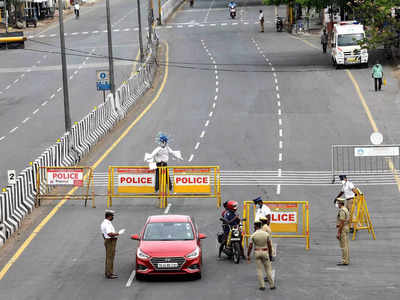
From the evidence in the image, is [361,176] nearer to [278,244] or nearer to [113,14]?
[278,244]

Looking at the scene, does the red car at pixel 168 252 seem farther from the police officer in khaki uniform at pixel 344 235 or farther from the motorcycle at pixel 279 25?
the motorcycle at pixel 279 25

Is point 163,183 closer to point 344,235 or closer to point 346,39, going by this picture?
point 344,235

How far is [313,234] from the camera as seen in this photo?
24.7 metres

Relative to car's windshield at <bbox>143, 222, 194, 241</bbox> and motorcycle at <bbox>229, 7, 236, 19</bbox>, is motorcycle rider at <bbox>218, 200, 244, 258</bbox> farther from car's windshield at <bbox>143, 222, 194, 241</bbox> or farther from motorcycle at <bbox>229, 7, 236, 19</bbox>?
motorcycle at <bbox>229, 7, 236, 19</bbox>

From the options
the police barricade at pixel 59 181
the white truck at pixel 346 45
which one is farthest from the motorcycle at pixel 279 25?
the police barricade at pixel 59 181

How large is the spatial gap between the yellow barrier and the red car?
5.41 meters

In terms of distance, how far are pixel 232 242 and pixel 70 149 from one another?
47.9ft

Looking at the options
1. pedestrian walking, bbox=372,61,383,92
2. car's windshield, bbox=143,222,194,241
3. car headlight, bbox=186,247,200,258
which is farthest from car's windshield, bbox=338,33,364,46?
car headlight, bbox=186,247,200,258

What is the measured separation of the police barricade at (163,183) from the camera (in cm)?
2819

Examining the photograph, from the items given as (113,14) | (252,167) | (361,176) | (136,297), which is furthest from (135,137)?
(113,14)

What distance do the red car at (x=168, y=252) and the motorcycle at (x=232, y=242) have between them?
3.25 feet

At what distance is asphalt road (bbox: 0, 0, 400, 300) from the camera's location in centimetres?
2011

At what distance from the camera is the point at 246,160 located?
1394 inches

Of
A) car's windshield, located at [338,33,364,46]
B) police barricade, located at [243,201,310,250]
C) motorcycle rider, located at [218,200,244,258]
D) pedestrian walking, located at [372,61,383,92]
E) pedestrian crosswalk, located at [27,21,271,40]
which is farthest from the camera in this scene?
pedestrian crosswalk, located at [27,21,271,40]
